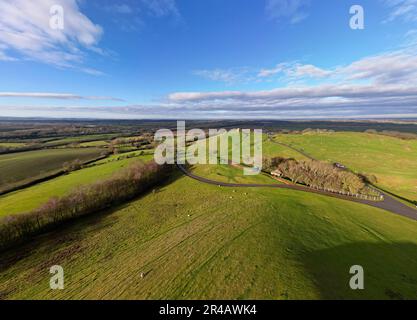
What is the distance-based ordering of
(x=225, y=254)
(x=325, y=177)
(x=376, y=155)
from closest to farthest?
1. (x=225, y=254)
2. (x=325, y=177)
3. (x=376, y=155)

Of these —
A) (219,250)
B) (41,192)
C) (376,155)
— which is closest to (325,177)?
(376,155)

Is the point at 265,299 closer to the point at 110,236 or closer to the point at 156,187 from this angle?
the point at 110,236

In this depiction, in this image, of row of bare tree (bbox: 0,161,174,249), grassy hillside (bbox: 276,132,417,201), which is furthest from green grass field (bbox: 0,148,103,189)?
grassy hillside (bbox: 276,132,417,201)

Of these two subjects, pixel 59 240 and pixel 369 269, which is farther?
pixel 59 240

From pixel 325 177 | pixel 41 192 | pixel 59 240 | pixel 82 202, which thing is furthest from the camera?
pixel 325 177

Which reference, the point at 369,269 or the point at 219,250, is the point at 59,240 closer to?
the point at 219,250

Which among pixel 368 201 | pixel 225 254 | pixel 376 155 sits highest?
pixel 376 155

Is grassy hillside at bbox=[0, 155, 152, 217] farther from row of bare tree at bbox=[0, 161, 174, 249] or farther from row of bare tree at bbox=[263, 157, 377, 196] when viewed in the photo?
row of bare tree at bbox=[263, 157, 377, 196]

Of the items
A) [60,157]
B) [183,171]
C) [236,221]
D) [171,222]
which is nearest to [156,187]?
[183,171]
